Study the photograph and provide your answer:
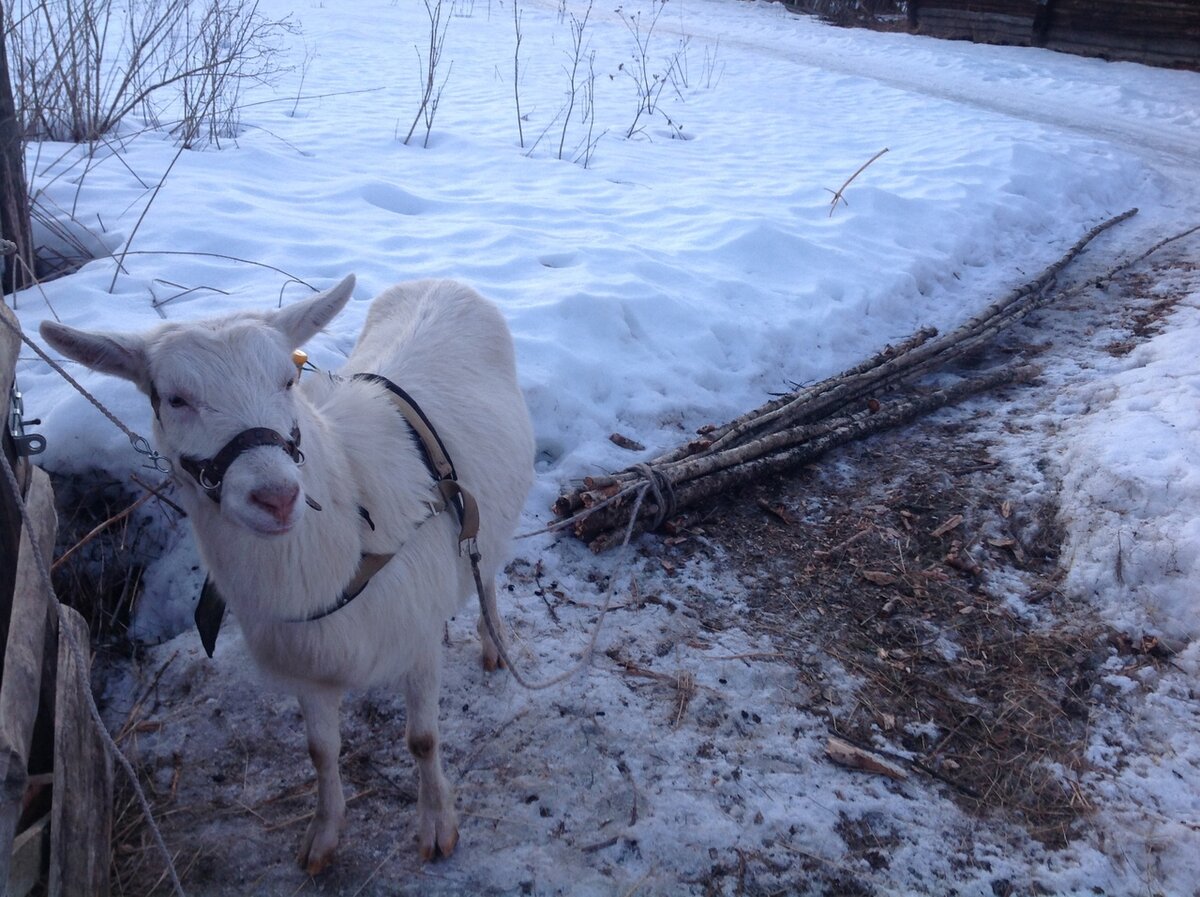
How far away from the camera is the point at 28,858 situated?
217 centimetres

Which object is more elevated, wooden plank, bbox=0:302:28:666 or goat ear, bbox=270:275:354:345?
goat ear, bbox=270:275:354:345

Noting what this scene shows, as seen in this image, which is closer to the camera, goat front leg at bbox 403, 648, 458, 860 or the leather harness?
the leather harness

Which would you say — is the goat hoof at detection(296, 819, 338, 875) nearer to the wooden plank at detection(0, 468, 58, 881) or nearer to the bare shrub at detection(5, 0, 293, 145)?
the wooden plank at detection(0, 468, 58, 881)

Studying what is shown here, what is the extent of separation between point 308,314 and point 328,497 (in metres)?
0.55

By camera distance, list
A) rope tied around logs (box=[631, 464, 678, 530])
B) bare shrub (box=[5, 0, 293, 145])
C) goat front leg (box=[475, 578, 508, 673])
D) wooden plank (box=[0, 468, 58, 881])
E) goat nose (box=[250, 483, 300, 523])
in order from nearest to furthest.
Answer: wooden plank (box=[0, 468, 58, 881]) < goat nose (box=[250, 483, 300, 523]) < goat front leg (box=[475, 578, 508, 673]) < rope tied around logs (box=[631, 464, 678, 530]) < bare shrub (box=[5, 0, 293, 145])

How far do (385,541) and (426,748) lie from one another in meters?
0.73

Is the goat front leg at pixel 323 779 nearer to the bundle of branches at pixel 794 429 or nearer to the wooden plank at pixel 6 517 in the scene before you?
the wooden plank at pixel 6 517

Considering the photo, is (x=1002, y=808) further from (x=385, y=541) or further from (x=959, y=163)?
(x=959, y=163)

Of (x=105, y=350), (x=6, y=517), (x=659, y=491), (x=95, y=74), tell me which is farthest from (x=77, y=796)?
(x=95, y=74)

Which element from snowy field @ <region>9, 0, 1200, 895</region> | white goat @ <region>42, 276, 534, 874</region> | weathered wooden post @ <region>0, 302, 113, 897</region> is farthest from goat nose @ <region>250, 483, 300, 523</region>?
snowy field @ <region>9, 0, 1200, 895</region>

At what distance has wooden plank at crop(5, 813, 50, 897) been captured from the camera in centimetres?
210

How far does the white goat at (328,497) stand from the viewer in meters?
2.15

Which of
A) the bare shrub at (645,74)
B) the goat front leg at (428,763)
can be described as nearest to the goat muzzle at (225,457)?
the goat front leg at (428,763)

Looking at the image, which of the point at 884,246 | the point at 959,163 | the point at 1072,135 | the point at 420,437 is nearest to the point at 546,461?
the point at 420,437
